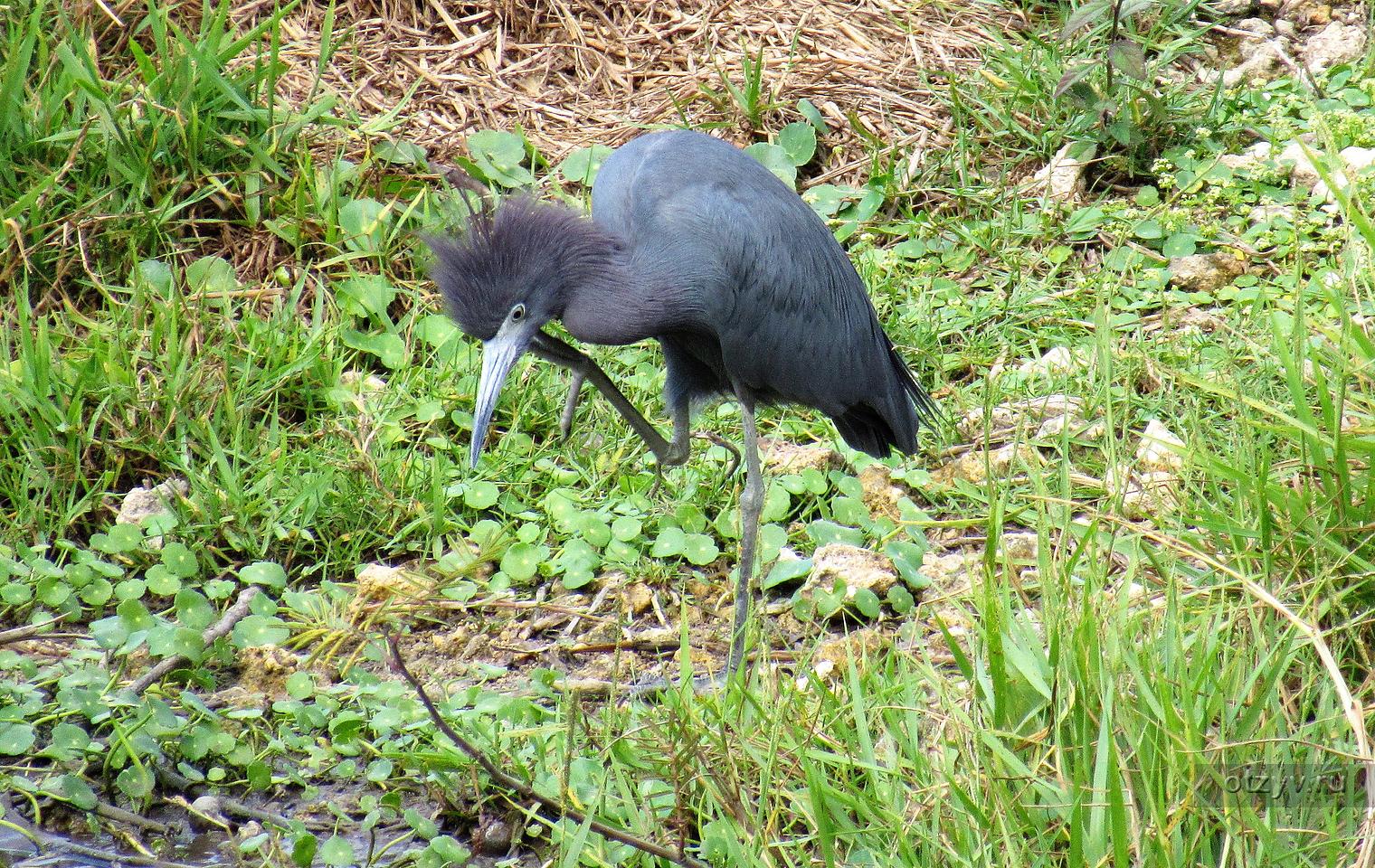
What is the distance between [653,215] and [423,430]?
123 cm

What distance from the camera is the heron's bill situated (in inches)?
140

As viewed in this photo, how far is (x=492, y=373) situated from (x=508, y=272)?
0.27m

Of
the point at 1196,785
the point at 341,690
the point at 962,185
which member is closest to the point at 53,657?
the point at 341,690

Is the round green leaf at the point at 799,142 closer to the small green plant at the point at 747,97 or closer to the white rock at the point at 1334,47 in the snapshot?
the small green plant at the point at 747,97

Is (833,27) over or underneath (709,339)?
over

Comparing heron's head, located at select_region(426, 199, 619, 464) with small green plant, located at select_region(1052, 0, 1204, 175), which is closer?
heron's head, located at select_region(426, 199, 619, 464)

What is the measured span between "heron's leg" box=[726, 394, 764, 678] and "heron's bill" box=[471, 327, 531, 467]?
763mm

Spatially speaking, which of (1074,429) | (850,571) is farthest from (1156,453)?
(850,571)

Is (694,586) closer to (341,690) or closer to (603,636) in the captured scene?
(603,636)

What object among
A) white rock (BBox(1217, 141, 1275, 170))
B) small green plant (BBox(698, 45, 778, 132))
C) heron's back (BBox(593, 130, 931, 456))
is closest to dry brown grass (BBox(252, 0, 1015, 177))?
small green plant (BBox(698, 45, 778, 132))

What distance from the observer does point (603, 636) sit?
3.90 m

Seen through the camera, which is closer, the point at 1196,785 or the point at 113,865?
the point at 1196,785

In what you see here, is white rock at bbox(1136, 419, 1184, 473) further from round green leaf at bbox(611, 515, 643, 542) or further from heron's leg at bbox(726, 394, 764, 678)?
round green leaf at bbox(611, 515, 643, 542)

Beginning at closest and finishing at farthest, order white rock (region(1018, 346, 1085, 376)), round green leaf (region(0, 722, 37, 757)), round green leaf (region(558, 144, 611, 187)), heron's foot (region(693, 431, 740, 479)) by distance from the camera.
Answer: round green leaf (region(0, 722, 37, 757)), heron's foot (region(693, 431, 740, 479)), white rock (region(1018, 346, 1085, 376)), round green leaf (region(558, 144, 611, 187))
